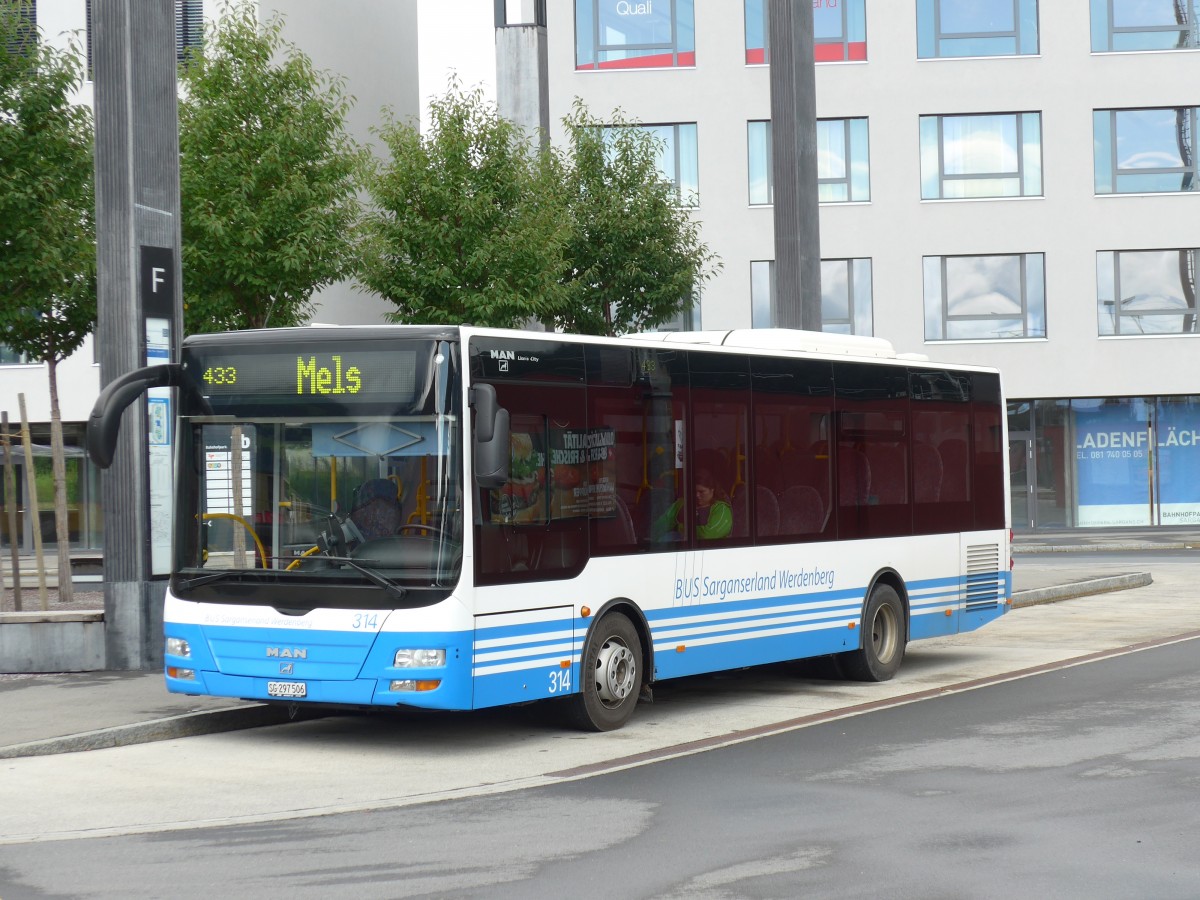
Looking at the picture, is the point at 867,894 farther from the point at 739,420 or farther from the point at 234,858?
the point at 739,420

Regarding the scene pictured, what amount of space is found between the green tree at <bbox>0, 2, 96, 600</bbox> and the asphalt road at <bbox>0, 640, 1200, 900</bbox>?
27.4ft

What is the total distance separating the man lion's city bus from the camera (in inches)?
392

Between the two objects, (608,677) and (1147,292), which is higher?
(1147,292)

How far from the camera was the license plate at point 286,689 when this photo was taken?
10.1 metres

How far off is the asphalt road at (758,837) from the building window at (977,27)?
106ft

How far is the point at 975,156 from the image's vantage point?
132 ft

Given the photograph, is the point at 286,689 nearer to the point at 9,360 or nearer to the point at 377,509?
the point at 377,509

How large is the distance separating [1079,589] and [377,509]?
15.3 metres

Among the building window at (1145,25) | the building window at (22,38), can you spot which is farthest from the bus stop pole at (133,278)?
the building window at (1145,25)

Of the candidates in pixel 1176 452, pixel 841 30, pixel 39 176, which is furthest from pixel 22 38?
pixel 1176 452

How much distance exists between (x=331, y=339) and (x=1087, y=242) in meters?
32.8

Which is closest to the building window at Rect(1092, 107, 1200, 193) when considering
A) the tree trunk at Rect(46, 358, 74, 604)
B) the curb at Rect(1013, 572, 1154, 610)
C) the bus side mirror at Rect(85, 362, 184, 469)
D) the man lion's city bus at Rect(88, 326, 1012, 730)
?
the curb at Rect(1013, 572, 1154, 610)

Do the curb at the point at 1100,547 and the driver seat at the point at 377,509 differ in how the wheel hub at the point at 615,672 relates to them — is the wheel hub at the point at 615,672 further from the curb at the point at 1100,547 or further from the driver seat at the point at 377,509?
the curb at the point at 1100,547

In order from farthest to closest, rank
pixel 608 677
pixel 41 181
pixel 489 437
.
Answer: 1. pixel 41 181
2. pixel 608 677
3. pixel 489 437
